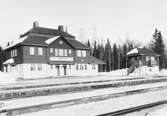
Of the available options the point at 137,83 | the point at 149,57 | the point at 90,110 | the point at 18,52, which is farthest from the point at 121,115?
the point at 149,57

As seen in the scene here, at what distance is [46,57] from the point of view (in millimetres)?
36312

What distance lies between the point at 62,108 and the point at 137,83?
47.5ft

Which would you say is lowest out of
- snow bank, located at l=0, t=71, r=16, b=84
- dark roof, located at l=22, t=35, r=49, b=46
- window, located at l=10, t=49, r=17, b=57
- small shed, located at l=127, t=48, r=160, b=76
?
snow bank, located at l=0, t=71, r=16, b=84

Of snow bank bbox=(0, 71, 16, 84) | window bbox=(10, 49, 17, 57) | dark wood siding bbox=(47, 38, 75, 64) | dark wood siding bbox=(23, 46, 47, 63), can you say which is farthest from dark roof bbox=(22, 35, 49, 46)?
snow bank bbox=(0, 71, 16, 84)

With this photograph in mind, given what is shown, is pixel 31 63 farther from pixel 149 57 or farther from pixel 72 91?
pixel 149 57

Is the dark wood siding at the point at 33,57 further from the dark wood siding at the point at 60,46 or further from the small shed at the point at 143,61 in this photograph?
the small shed at the point at 143,61

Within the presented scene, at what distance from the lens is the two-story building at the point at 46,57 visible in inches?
1347

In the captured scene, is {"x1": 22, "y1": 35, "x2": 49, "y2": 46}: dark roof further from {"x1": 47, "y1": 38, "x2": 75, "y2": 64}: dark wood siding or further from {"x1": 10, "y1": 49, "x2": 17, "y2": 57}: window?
{"x1": 10, "y1": 49, "x2": 17, "y2": 57}: window

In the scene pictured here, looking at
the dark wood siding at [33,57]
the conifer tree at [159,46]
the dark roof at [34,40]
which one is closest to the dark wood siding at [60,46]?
the dark wood siding at [33,57]

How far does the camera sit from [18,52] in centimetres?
3522

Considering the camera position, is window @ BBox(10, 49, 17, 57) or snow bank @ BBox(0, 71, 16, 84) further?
window @ BBox(10, 49, 17, 57)

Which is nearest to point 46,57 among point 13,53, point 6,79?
point 13,53

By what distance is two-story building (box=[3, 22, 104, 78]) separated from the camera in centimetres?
3422

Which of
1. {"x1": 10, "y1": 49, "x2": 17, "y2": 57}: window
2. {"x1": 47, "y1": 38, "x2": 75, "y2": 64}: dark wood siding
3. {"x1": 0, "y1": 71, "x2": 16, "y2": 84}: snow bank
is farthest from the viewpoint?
{"x1": 47, "y1": 38, "x2": 75, "y2": 64}: dark wood siding
